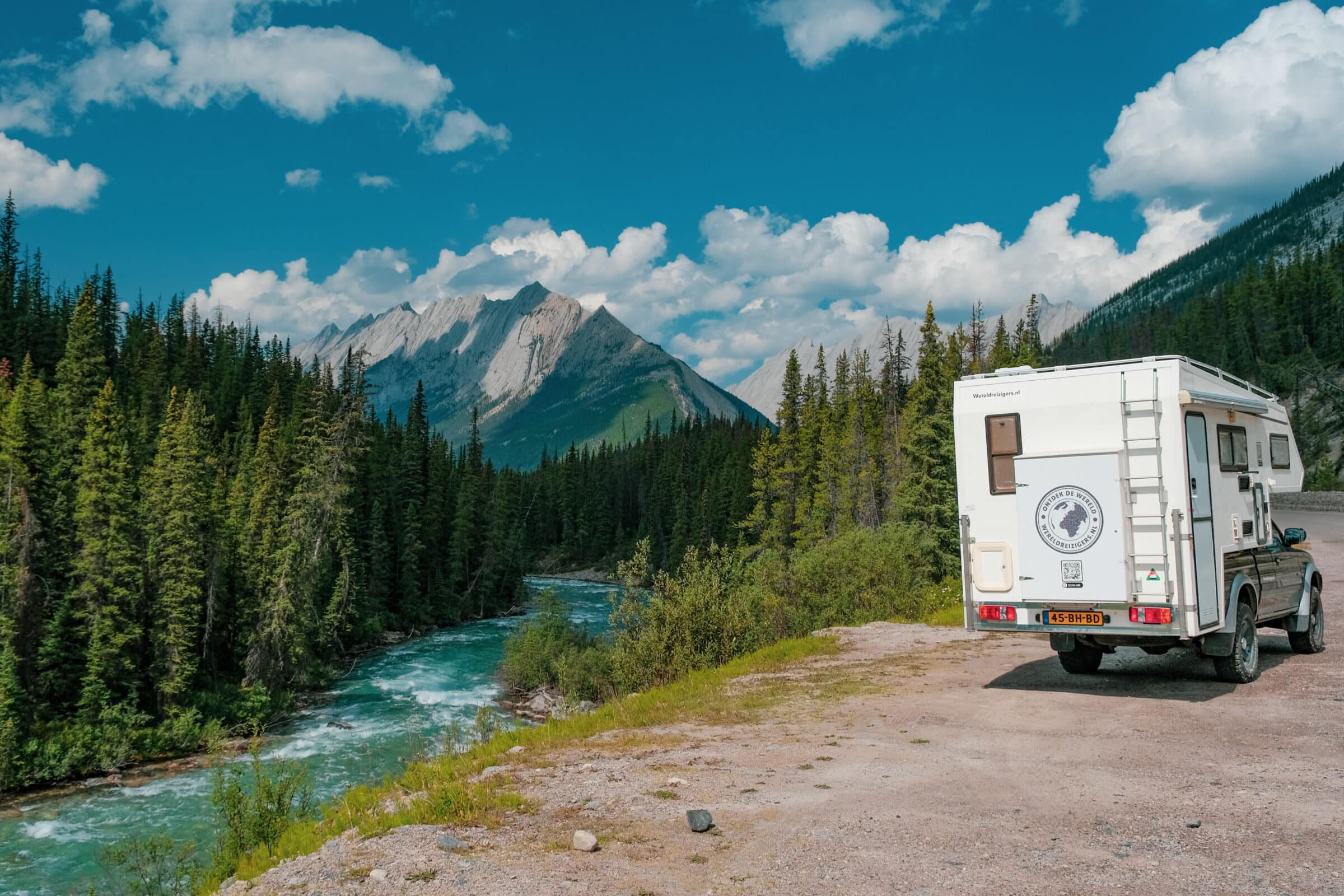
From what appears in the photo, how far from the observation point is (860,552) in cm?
3125

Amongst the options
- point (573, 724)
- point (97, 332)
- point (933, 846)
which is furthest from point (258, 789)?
point (97, 332)

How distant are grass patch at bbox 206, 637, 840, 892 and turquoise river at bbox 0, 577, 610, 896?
1927 millimetres

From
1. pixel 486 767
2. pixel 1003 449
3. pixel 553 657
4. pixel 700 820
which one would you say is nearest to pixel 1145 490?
pixel 1003 449

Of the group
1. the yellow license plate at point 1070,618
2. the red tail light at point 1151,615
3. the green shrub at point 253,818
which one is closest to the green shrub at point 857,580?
the yellow license plate at point 1070,618

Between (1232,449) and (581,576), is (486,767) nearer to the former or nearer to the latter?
(1232,449)

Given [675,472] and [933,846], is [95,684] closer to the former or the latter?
[933,846]

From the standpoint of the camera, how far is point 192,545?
3841cm

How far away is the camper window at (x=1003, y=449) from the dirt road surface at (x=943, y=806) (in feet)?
10.2

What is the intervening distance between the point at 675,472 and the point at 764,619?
88.3 m

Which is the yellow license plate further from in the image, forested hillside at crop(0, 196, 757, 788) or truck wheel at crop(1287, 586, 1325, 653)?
forested hillside at crop(0, 196, 757, 788)

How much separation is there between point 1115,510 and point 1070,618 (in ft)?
5.22

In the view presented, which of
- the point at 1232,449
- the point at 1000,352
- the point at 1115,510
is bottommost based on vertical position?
the point at 1115,510

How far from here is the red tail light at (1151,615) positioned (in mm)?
10430

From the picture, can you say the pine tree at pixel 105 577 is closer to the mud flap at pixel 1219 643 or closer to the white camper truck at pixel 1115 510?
the white camper truck at pixel 1115 510
